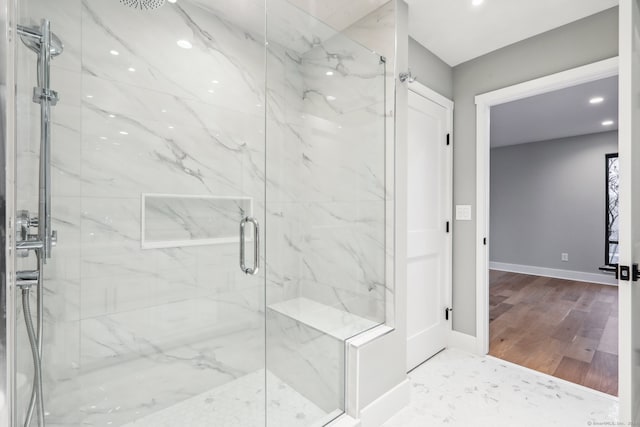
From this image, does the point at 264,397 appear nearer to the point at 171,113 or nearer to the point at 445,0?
the point at 171,113

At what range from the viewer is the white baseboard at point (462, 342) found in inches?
98.7

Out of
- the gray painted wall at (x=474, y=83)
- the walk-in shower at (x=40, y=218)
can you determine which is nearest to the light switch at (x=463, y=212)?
the gray painted wall at (x=474, y=83)

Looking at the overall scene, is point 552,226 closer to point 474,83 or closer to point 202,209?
point 474,83

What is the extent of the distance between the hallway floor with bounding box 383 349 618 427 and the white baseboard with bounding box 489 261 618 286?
13.2 feet

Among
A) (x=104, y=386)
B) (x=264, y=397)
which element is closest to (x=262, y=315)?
(x=264, y=397)

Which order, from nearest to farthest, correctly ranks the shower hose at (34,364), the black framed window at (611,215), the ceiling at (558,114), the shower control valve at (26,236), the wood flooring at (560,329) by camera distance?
the shower control valve at (26,236) < the shower hose at (34,364) < the wood flooring at (560,329) < the ceiling at (558,114) < the black framed window at (611,215)

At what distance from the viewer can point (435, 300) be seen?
2.53 meters

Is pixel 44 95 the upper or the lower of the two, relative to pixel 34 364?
upper

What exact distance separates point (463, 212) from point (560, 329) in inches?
69.8

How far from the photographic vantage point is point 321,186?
1.89m

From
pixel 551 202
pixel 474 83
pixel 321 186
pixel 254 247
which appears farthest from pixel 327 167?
pixel 551 202

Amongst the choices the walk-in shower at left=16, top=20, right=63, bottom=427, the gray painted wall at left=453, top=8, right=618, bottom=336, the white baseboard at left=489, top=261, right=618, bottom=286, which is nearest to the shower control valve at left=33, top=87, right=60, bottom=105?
the walk-in shower at left=16, top=20, right=63, bottom=427

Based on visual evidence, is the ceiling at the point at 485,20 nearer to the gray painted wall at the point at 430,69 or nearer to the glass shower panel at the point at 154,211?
the gray painted wall at the point at 430,69

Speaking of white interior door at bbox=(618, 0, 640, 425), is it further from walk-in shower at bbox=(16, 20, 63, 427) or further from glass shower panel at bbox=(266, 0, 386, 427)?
walk-in shower at bbox=(16, 20, 63, 427)
